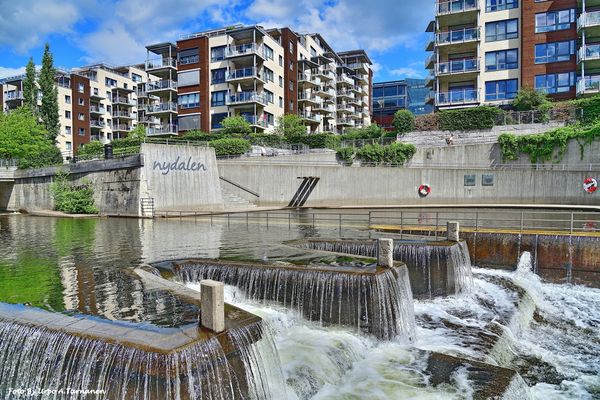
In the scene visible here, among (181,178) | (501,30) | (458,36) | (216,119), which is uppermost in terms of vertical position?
(501,30)

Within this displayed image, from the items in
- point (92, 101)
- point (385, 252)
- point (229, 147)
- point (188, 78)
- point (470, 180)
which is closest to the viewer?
point (385, 252)

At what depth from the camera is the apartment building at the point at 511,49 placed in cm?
4125

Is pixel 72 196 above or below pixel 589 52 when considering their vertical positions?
below

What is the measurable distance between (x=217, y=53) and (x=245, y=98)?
880cm

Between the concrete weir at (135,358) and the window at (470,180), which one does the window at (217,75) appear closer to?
the window at (470,180)

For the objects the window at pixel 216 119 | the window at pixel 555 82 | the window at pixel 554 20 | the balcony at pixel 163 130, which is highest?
the window at pixel 554 20

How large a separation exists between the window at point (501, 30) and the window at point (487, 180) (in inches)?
766

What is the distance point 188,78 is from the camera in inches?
2319

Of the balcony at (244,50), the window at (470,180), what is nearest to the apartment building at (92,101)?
the balcony at (244,50)

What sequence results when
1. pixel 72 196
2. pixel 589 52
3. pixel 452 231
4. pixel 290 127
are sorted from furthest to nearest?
1. pixel 290 127
2. pixel 589 52
3. pixel 72 196
4. pixel 452 231

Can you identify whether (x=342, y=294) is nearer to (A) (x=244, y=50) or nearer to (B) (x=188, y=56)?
(A) (x=244, y=50)

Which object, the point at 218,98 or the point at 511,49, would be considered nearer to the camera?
the point at 511,49

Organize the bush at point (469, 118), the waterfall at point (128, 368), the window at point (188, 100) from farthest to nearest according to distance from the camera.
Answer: the window at point (188, 100) → the bush at point (469, 118) → the waterfall at point (128, 368)

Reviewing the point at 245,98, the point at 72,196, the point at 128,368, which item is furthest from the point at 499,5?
the point at 128,368
